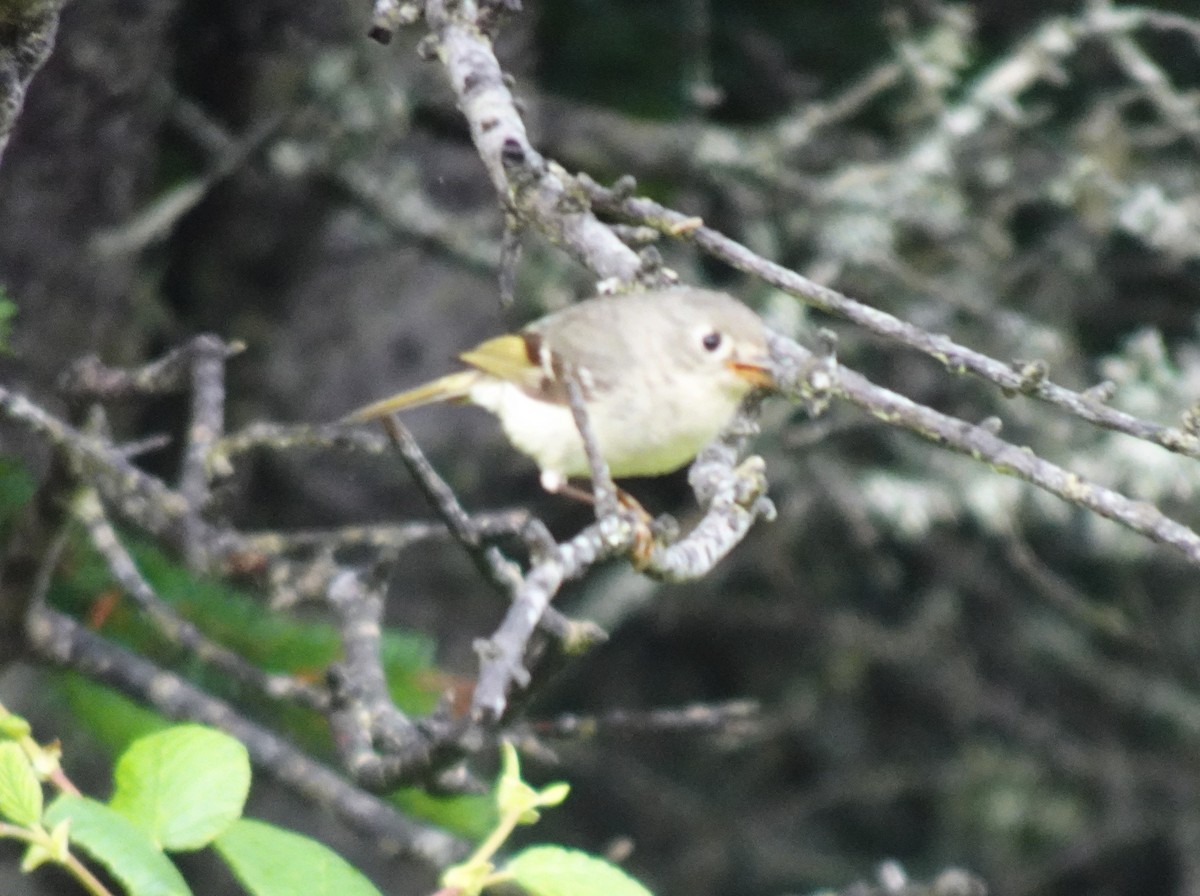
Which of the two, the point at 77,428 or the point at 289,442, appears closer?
the point at 289,442

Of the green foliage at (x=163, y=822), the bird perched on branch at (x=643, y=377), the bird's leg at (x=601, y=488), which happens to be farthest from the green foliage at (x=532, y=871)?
the bird perched on branch at (x=643, y=377)

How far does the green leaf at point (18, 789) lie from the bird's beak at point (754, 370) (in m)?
1.28

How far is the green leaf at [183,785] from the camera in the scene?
1181mm

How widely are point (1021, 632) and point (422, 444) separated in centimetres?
187

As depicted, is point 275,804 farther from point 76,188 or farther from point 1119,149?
point 1119,149

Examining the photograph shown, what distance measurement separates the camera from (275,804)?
3990 mm

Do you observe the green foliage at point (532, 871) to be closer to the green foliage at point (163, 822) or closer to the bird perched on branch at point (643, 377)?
the green foliage at point (163, 822)

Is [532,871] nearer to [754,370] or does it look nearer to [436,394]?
[754,370]

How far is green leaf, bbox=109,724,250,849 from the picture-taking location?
1.18 metres

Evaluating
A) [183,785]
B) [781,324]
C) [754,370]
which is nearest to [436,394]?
[754,370]

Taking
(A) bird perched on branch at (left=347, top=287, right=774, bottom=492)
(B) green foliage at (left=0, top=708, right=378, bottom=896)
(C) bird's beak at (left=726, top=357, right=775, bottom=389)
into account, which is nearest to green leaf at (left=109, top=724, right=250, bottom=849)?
(B) green foliage at (left=0, top=708, right=378, bottom=896)

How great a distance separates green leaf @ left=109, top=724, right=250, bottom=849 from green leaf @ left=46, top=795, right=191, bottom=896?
0.12 feet

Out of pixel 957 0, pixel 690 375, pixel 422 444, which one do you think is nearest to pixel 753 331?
pixel 690 375

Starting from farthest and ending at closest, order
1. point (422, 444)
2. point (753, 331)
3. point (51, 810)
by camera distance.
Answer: point (422, 444) < point (753, 331) < point (51, 810)
